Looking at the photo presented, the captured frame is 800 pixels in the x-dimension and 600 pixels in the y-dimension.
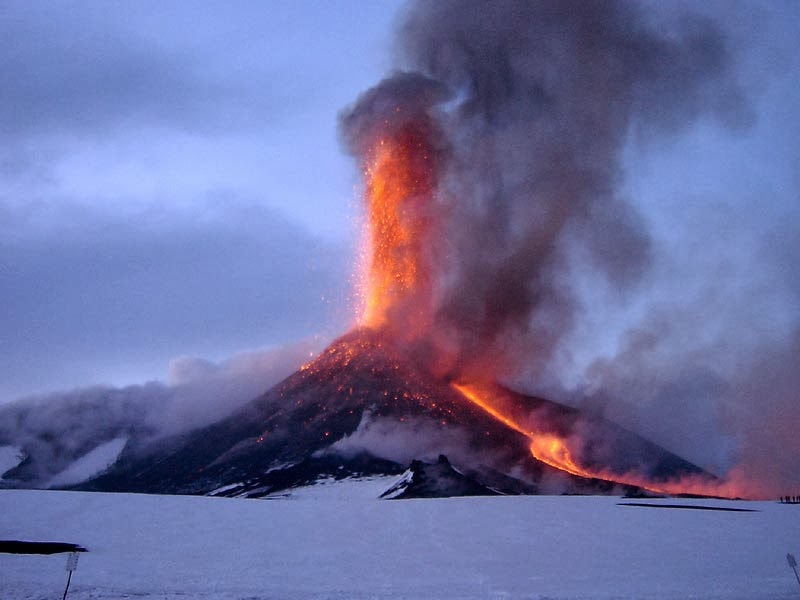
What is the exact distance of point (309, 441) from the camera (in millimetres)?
126875

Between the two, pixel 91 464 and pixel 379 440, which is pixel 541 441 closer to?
pixel 379 440

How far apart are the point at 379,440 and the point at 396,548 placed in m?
77.7

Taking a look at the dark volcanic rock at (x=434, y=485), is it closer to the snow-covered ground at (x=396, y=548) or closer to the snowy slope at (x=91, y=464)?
the snow-covered ground at (x=396, y=548)

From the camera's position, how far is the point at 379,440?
402ft

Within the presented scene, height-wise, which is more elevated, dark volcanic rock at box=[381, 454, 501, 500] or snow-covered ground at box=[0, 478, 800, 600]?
dark volcanic rock at box=[381, 454, 501, 500]

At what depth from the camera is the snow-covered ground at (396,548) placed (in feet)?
118

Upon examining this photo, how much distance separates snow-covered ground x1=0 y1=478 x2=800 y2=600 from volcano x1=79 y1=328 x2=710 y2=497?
3337cm

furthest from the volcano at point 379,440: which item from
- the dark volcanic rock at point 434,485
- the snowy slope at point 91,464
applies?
the snowy slope at point 91,464

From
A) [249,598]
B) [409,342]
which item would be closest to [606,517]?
[249,598]

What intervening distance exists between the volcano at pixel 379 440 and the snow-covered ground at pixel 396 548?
109 ft

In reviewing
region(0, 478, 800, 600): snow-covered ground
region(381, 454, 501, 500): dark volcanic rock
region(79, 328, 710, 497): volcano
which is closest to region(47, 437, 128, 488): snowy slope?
region(79, 328, 710, 497): volcano

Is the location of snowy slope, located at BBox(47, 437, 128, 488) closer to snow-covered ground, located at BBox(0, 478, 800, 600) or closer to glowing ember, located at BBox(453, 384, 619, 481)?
glowing ember, located at BBox(453, 384, 619, 481)

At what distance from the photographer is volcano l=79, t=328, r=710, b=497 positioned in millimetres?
114188

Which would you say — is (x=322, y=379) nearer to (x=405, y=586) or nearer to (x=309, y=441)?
(x=309, y=441)
